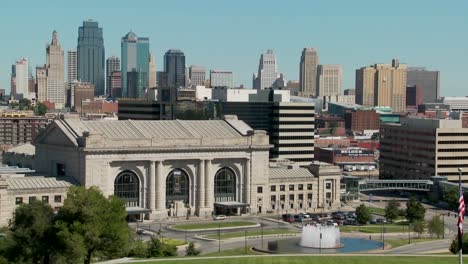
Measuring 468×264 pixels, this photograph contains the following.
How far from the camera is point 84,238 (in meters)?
88.2

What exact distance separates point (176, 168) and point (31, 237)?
2481 inches

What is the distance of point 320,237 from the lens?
120 meters

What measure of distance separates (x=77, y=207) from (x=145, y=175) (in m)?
59.5

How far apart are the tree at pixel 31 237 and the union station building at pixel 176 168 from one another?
44.3m

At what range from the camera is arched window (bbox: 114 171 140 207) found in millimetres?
146875

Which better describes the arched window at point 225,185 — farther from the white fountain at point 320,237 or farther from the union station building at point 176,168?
the white fountain at point 320,237

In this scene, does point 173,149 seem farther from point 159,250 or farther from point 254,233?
point 159,250

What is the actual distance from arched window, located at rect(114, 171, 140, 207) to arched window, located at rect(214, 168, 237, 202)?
48.9ft

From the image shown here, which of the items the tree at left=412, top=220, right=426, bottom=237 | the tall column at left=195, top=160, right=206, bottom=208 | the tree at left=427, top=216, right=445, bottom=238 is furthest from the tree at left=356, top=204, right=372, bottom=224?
the tall column at left=195, top=160, right=206, bottom=208

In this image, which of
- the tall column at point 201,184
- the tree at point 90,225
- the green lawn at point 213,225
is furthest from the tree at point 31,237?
the tall column at point 201,184

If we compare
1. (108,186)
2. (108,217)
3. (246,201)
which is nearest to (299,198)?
(246,201)

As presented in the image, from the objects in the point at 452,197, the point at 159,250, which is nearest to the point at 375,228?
the point at 452,197

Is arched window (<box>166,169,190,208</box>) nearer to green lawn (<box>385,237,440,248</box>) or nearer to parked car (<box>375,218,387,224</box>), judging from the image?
parked car (<box>375,218,387,224</box>)

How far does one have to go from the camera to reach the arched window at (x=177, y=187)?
5984 inches
